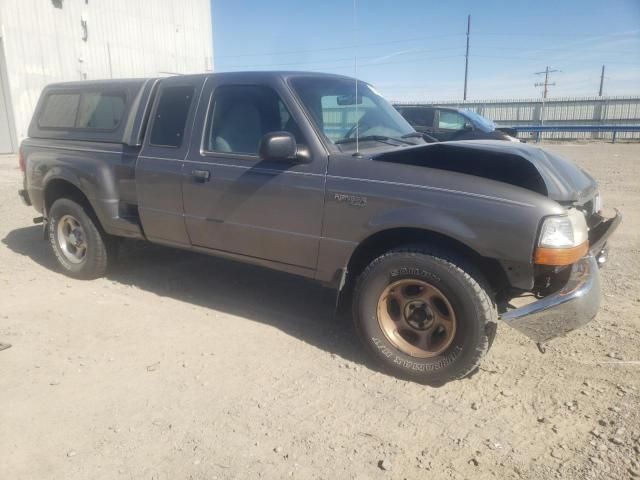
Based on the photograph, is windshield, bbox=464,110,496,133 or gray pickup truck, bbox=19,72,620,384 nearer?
gray pickup truck, bbox=19,72,620,384

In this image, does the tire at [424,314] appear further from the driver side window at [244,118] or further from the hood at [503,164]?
the driver side window at [244,118]

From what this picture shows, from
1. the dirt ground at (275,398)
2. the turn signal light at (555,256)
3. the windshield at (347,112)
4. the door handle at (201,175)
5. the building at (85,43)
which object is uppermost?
the building at (85,43)

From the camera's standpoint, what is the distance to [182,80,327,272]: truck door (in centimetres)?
348

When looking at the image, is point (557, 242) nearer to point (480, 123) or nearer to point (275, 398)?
point (275, 398)

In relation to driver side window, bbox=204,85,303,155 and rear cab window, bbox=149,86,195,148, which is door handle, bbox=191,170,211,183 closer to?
driver side window, bbox=204,85,303,155

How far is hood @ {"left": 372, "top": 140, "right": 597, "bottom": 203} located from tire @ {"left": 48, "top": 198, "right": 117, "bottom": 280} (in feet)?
10.2

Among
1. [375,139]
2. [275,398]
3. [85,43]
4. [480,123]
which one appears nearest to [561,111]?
[480,123]

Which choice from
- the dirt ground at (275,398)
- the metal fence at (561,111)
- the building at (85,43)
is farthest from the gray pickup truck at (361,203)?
the metal fence at (561,111)

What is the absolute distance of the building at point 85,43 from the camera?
Result: 1554 centimetres

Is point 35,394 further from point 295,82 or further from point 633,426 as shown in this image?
point 633,426

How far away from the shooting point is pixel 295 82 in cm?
371

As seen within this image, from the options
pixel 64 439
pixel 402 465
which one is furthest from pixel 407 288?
pixel 64 439

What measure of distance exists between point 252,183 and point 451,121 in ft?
33.0

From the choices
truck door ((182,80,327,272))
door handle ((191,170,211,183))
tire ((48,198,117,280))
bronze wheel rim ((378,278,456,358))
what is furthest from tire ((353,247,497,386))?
tire ((48,198,117,280))
